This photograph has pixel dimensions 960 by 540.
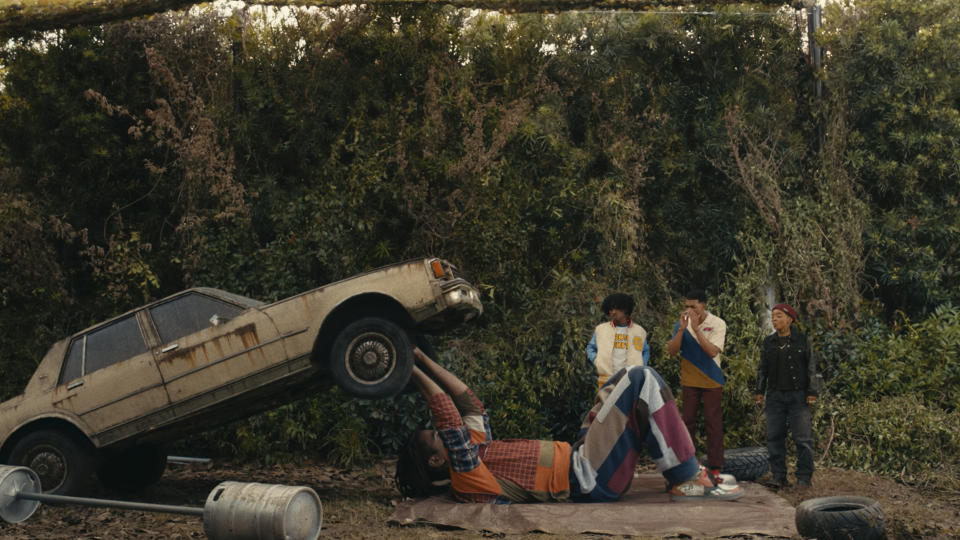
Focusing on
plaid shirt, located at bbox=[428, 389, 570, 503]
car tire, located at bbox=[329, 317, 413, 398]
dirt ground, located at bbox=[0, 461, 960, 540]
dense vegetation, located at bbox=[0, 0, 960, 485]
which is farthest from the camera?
dense vegetation, located at bbox=[0, 0, 960, 485]

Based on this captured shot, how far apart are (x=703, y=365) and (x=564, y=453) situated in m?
2.03

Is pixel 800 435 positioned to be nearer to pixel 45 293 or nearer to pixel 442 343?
pixel 442 343

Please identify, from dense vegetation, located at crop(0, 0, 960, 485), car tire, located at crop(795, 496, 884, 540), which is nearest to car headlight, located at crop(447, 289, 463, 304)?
car tire, located at crop(795, 496, 884, 540)

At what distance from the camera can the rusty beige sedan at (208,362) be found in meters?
6.78

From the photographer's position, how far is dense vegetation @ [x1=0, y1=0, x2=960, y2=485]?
1023 centimetres

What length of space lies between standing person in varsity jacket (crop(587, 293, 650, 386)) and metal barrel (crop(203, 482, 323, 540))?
3394 millimetres

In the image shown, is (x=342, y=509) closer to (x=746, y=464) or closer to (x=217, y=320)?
(x=217, y=320)

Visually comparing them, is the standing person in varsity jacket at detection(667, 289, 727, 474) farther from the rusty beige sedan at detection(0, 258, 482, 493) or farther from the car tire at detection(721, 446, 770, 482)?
the rusty beige sedan at detection(0, 258, 482, 493)

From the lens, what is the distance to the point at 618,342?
26.3ft

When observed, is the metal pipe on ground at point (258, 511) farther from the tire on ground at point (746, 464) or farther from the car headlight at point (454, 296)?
the tire on ground at point (746, 464)

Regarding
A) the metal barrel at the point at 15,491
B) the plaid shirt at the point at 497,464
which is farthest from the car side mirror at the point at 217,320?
the plaid shirt at the point at 497,464

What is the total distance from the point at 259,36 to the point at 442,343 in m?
4.97

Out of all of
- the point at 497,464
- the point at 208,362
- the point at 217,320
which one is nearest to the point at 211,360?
the point at 208,362

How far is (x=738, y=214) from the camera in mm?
11547
